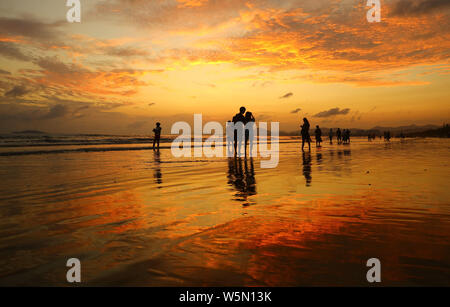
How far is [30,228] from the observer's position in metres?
4.47

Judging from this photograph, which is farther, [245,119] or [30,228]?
[245,119]

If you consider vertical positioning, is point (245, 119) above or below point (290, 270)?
above

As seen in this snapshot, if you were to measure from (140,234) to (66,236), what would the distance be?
0.97m

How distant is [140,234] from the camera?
4.16 m

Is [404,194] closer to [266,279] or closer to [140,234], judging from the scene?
[266,279]

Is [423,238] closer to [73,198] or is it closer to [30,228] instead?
[30,228]

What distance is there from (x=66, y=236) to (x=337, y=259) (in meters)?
3.40

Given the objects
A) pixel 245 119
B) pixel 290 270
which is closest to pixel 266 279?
pixel 290 270

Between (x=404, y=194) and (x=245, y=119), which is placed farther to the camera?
(x=245, y=119)

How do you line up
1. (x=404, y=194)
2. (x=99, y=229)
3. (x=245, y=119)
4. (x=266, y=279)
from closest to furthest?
(x=266, y=279) → (x=99, y=229) → (x=404, y=194) → (x=245, y=119)
